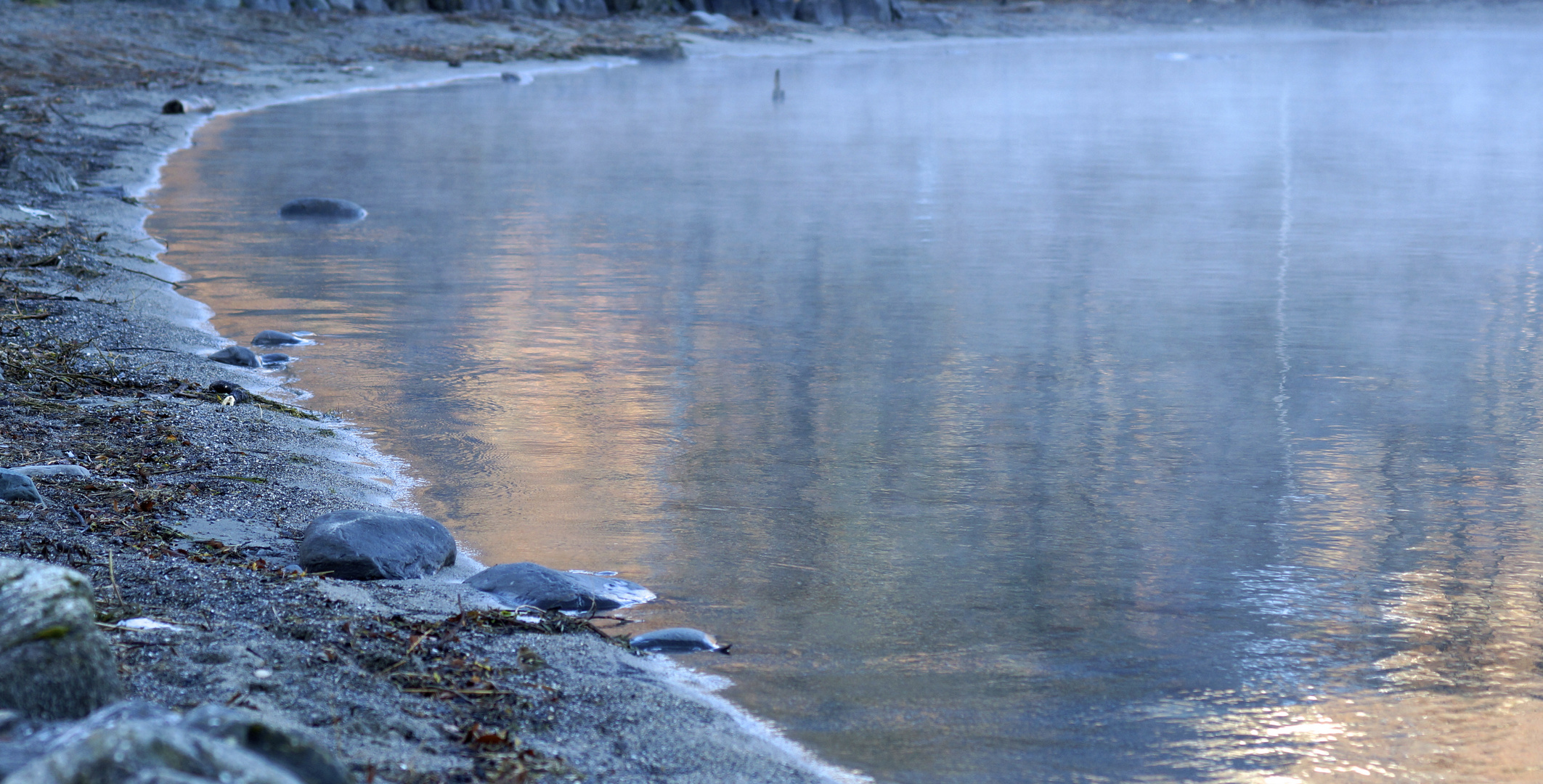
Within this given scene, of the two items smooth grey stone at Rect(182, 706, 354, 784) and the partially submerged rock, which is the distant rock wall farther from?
smooth grey stone at Rect(182, 706, 354, 784)

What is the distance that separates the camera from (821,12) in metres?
56.7

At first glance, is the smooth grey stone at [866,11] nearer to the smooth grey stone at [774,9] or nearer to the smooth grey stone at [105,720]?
the smooth grey stone at [774,9]

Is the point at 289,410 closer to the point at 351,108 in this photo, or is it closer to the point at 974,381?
the point at 974,381

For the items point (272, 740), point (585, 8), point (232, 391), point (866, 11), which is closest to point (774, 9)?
point (866, 11)

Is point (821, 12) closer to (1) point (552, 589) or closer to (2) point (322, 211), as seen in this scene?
(2) point (322, 211)

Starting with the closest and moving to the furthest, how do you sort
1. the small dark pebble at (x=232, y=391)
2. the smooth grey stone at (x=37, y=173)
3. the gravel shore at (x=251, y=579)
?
1. the gravel shore at (x=251, y=579)
2. the small dark pebble at (x=232, y=391)
3. the smooth grey stone at (x=37, y=173)

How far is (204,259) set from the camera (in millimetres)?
9617

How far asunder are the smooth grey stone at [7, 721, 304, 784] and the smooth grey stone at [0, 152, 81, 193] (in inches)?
392

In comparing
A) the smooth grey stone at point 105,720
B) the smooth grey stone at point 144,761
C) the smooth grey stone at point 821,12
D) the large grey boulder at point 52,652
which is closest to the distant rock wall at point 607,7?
the smooth grey stone at point 821,12

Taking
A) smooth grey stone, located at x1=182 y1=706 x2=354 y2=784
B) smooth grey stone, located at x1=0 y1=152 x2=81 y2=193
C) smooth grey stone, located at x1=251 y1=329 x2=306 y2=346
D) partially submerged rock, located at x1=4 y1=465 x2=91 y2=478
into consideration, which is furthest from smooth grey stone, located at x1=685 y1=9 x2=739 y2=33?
smooth grey stone, located at x1=182 y1=706 x2=354 y2=784

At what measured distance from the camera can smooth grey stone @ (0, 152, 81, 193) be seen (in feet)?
35.4

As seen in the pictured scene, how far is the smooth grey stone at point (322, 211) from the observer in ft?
37.9

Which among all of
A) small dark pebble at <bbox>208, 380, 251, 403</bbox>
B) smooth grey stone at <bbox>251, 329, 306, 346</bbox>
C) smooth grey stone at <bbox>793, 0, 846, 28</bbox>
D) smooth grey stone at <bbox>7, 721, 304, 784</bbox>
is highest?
smooth grey stone at <bbox>793, 0, 846, 28</bbox>

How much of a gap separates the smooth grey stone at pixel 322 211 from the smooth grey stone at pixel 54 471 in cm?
734
